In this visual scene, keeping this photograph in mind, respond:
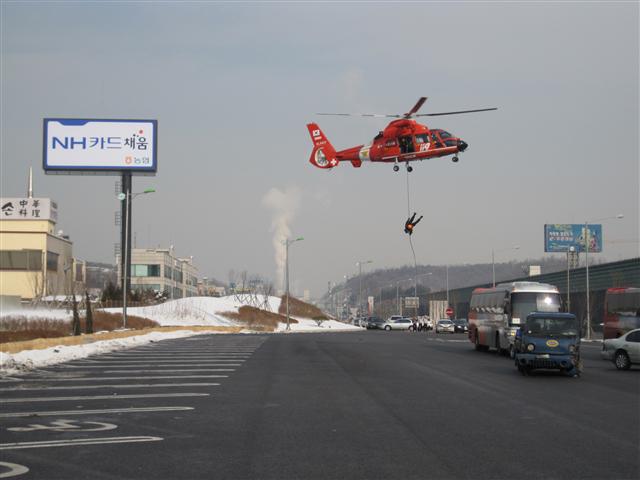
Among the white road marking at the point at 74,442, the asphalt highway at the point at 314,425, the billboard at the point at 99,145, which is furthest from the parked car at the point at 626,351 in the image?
the billboard at the point at 99,145

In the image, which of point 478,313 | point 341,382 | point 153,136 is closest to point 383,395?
point 341,382

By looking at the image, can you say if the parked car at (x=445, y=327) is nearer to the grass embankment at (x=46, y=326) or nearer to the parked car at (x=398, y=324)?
the parked car at (x=398, y=324)

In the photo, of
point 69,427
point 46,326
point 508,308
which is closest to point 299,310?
point 46,326

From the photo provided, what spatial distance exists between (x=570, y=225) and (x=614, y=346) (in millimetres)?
79614

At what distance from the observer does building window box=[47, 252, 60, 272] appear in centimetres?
9728

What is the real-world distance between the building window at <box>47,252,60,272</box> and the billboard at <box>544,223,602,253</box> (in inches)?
2459

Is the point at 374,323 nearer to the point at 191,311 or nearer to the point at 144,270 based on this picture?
the point at 191,311

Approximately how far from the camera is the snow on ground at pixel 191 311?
3145 inches

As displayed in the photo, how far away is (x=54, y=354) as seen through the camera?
90.9 ft

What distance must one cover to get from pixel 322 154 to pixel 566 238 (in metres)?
66.5

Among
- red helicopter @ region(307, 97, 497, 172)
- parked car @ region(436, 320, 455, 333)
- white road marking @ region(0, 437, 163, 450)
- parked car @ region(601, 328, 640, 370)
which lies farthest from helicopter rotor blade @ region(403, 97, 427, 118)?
parked car @ region(436, 320, 455, 333)

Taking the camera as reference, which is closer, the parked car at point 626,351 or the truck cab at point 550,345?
the truck cab at point 550,345

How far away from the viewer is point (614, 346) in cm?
2653

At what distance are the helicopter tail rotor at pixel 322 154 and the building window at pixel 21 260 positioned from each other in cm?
6076
